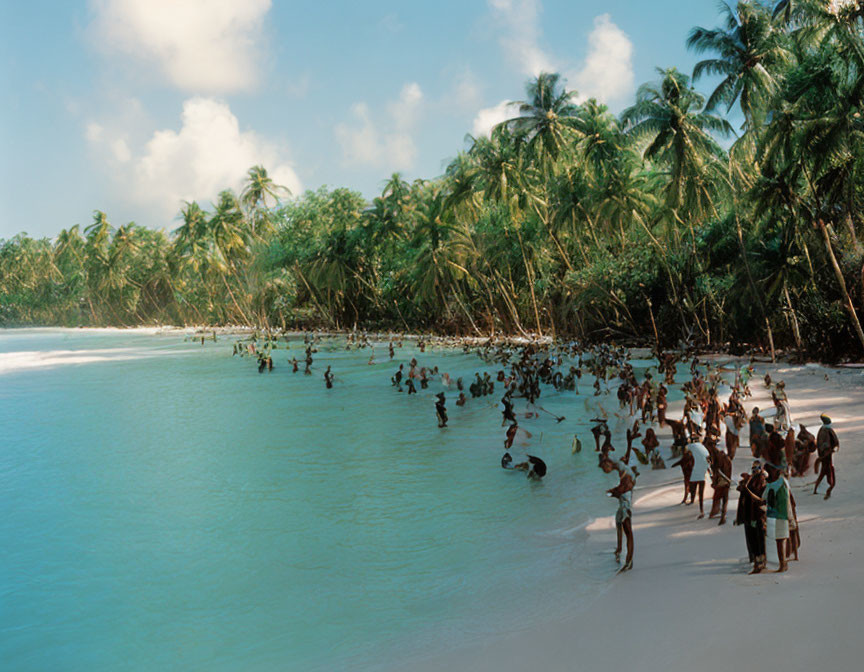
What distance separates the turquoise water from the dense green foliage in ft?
33.0

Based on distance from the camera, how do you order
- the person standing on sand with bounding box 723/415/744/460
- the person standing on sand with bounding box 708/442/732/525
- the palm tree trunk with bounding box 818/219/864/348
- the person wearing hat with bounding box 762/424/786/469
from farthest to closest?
the palm tree trunk with bounding box 818/219/864/348 < the person standing on sand with bounding box 723/415/744/460 < the person standing on sand with bounding box 708/442/732/525 < the person wearing hat with bounding box 762/424/786/469

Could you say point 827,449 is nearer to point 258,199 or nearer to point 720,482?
point 720,482

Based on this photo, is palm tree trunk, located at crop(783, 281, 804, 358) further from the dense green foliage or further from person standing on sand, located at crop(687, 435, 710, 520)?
person standing on sand, located at crop(687, 435, 710, 520)

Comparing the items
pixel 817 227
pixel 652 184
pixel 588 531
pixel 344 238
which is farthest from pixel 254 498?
pixel 344 238

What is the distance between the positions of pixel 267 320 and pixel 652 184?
4227 cm

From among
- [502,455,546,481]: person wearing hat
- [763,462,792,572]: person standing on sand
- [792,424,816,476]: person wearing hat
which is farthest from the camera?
[502,455,546,481]: person wearing hat

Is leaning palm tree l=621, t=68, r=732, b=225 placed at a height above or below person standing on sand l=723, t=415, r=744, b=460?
above

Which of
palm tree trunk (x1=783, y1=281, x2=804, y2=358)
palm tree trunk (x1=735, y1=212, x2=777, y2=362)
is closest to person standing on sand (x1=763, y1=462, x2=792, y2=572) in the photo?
palm tree trunk (x1=783, y1=281, x2=804, y2=358)

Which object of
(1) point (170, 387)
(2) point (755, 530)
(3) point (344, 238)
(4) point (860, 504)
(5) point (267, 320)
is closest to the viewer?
(2) point (755, 530)

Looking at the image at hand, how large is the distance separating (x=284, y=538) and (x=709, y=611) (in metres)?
6.58

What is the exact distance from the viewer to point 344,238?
52.1 m

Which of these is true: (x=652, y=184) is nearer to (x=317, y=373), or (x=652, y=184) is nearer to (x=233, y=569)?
(x=317, y=373)

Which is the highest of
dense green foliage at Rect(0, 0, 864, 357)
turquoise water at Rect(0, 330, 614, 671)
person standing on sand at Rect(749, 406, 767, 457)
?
dense green foliage at Rect(0, 0, 864, 357)

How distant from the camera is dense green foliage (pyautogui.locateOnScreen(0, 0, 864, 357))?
837 inches
